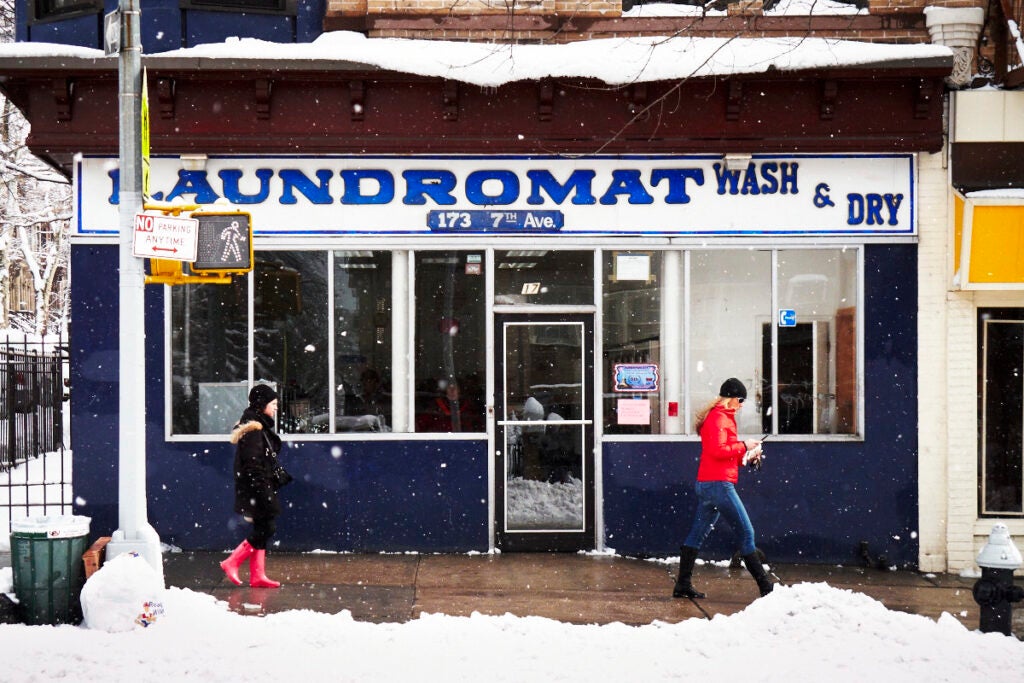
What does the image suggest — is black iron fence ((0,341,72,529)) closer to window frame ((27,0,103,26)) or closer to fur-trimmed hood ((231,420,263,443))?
window frame ((27,0,103,26))

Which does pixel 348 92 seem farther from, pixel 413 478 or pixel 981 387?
pixel 981 387

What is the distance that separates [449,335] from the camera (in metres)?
10.4

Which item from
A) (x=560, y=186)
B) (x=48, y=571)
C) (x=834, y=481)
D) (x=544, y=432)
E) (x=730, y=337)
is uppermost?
(x=560, y=186)

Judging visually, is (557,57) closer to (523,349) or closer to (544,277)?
(544,277)

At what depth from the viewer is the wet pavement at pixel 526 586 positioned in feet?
26.4

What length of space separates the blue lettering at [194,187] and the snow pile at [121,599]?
4319 mm

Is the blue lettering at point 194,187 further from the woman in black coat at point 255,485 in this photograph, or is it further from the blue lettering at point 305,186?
the woman in black coat at point 255,485

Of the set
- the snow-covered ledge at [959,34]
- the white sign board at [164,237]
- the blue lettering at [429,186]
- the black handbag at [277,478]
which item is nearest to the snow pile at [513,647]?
the black handbag at [277,478]

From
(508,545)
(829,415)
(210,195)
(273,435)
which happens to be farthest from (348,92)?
(829,415)

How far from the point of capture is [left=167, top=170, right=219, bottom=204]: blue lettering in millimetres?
10172

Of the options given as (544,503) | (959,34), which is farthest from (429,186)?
(959,34)

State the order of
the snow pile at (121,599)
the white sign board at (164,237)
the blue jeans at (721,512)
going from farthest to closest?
the blue jeans at (721,512), the white sign board at (164,237), the snow pile at (121,599)

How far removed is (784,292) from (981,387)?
222 cm

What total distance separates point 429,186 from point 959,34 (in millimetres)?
5548
